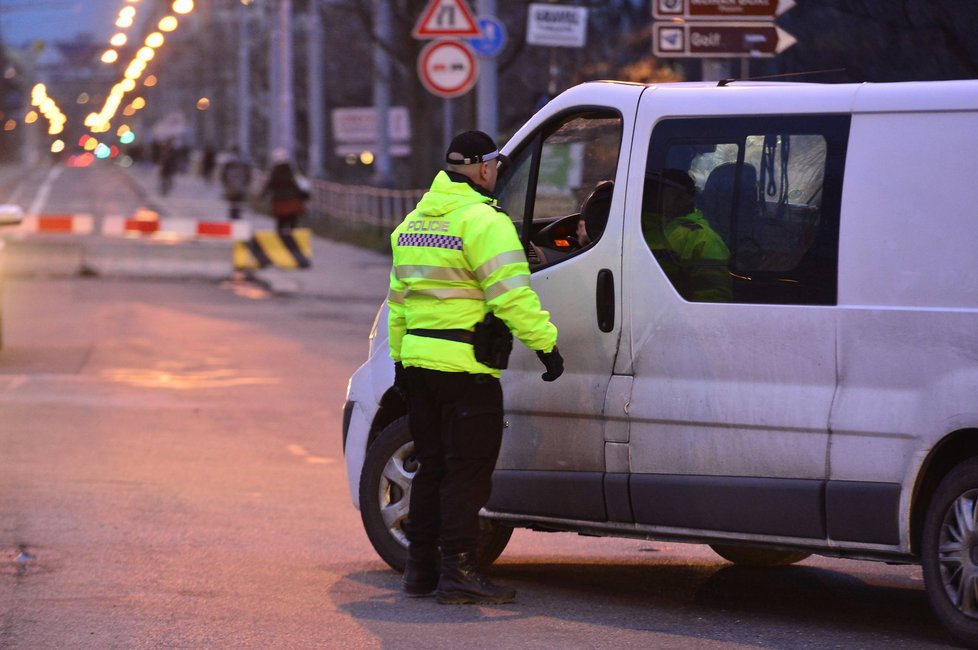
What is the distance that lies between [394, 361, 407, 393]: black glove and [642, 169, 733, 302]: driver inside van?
103 centimetres

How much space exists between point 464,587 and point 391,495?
0.71m

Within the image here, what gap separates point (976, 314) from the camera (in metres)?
5.77

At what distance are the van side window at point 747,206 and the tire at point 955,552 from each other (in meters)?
0.74

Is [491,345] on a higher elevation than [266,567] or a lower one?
higher

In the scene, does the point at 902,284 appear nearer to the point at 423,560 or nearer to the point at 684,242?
the point at 684,242

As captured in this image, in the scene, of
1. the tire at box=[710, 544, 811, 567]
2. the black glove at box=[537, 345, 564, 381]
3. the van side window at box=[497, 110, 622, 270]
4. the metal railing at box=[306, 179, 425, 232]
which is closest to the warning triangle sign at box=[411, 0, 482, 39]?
the metal railing at box=[306, 179, 425, 232]

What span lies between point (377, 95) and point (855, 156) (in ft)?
Answer: 124

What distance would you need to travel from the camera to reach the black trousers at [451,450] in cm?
658

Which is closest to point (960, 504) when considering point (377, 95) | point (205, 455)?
point (205, 455)

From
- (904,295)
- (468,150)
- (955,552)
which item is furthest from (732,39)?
(955,552)

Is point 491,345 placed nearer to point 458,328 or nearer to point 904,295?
point 458,328

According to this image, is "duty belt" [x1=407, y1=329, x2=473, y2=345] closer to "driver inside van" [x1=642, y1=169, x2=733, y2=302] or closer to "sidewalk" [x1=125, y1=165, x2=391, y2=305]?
"driver inside van" [x1=642, y1=169, x2=733, y2=302]

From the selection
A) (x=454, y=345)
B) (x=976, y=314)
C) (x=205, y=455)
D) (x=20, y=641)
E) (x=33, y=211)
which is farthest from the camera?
(x=33, y=211)

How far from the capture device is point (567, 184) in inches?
292
